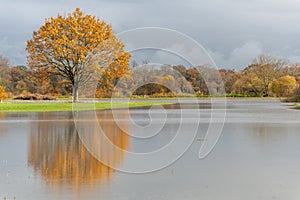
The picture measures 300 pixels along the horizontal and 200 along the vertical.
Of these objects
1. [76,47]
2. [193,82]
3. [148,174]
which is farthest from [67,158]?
[193,82]

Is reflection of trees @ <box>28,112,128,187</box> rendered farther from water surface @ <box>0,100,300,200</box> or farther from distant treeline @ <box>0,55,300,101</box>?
distant treeline @ <box>0,55,300,101</box>

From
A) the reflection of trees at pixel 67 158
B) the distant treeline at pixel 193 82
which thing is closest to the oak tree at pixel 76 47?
the distant treeline at pixel 193 82

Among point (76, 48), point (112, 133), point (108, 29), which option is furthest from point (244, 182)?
point (108, 29)

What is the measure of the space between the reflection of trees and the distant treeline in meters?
35.8

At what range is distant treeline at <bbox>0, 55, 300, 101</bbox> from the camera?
55.1m

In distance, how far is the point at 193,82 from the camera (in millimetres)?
67875

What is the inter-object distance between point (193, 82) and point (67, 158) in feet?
191

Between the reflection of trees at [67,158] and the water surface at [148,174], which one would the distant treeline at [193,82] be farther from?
the water surface at [148,174]

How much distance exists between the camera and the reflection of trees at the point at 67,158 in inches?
320

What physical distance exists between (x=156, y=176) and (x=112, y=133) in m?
7.62

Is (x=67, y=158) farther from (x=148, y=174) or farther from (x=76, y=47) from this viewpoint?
(x=76, y=47)

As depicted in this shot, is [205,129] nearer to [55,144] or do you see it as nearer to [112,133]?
[112,133]

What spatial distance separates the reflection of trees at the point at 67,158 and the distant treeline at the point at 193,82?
3581 centimetres

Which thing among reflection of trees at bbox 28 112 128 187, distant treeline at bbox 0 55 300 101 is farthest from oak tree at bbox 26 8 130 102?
reflection of trees at bbox 28 112 128 187
